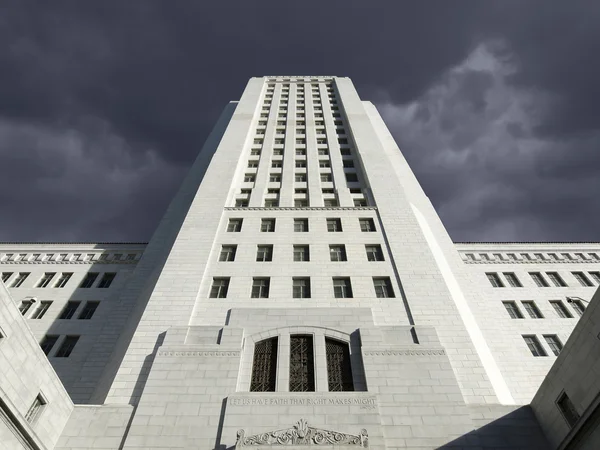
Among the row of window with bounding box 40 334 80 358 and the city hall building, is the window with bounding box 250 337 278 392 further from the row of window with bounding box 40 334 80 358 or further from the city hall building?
the row of window with bounding box 40 334 80 358

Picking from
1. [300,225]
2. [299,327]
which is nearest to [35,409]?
[299,327]

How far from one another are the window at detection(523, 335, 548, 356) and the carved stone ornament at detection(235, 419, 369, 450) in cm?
1921

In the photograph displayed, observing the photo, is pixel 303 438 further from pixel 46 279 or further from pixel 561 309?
pixel 46 279

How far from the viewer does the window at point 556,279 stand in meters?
34.8

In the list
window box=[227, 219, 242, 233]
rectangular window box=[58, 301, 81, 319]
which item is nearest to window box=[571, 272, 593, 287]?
window box=[227, 219, 242, 233]

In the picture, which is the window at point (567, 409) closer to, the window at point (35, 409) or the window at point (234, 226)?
the window at point (35, 409)

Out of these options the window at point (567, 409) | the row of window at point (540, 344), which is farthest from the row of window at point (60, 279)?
the row of window at point (540, 344)

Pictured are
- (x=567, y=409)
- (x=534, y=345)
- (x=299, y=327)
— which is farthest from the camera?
(x=534, y=345)

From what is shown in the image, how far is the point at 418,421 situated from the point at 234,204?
978 inches

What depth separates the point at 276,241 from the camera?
2978 cm

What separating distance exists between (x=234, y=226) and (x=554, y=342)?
2780cm

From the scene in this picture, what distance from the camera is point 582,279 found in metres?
35.3

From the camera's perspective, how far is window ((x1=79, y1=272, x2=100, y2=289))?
111 ft

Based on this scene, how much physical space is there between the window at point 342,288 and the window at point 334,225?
6.25m
